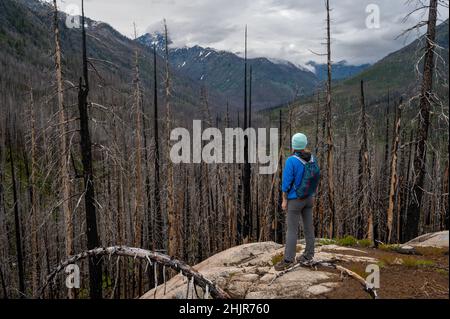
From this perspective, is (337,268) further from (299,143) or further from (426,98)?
(426,98)

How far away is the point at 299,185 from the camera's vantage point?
5883mm

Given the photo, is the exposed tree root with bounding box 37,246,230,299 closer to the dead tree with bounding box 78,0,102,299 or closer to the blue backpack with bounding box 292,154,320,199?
the blue backpack with bounding box 292,154,320,199

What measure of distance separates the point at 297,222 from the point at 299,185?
745 mm

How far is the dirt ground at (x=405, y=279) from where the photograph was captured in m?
5.14

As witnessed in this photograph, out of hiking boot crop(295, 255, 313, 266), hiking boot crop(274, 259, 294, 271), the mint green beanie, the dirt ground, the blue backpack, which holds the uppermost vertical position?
the mint green beanie

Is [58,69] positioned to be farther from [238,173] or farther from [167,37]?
[238,173]

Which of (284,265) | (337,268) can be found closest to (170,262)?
(284,265)

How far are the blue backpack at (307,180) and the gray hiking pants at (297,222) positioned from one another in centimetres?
18

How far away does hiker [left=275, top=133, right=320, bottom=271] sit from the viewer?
19.2 ft

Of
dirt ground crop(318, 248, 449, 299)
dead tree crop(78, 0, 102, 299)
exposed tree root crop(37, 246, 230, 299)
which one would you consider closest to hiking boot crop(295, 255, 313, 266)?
dirt ground crop(318, 248, 449, 299)

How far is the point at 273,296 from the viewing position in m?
5.50

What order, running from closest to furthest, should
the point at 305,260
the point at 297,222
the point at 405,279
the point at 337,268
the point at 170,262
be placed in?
the point at 170,262 → the point at 405,279 → the point at 337,268 → the point at 297,222 → the point at 305,260
